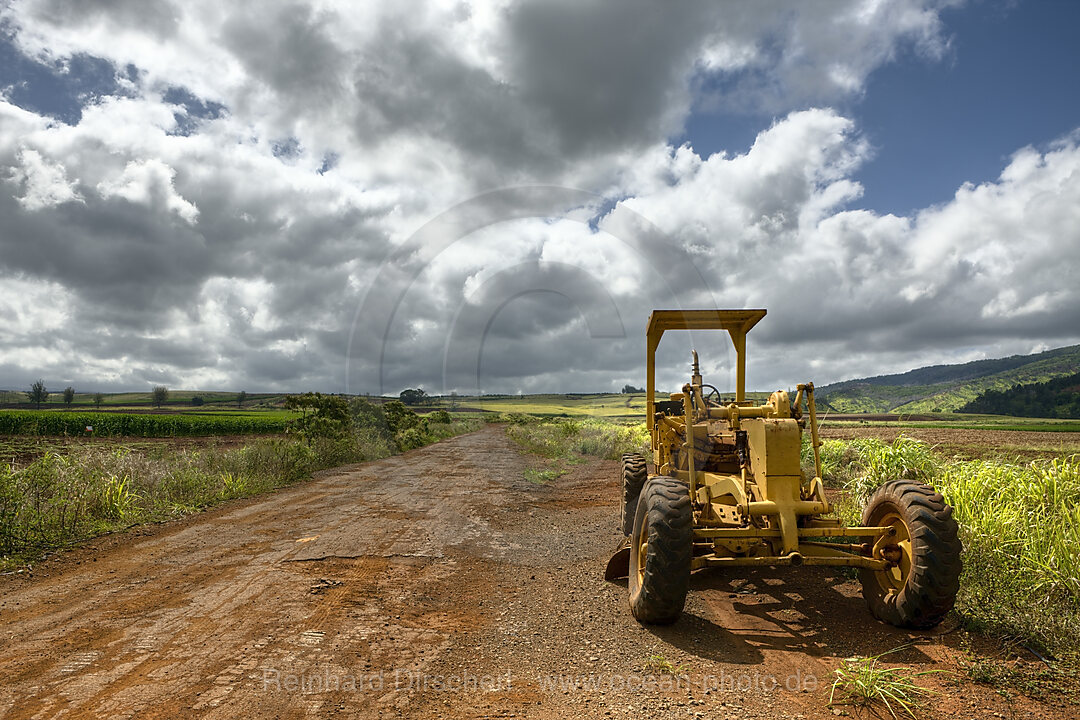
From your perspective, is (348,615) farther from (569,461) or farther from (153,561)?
(569,461)

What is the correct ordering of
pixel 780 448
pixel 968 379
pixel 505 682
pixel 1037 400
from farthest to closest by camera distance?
pixel 968 379 → pixel 1037 400 → pixel 780 448 → pixel 505 682

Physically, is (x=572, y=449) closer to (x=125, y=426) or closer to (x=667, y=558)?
(x=667, y=558)

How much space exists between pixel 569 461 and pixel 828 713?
18778mm

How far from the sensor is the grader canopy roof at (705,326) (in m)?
7.56

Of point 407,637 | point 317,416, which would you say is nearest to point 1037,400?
point 317,416

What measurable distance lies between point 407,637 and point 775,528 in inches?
137

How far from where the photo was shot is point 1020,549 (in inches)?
222

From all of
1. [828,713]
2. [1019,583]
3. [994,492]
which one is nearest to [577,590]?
[828,713]

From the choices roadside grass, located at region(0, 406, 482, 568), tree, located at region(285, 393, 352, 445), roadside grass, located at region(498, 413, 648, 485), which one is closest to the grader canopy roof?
roadside grass, located at region(0, 406, 482, 568)

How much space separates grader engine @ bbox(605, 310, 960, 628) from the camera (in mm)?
4652

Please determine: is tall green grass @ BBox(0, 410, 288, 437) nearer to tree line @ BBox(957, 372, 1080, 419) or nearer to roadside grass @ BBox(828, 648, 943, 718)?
roadside grass @ BBox(828, 648, 943, 718)

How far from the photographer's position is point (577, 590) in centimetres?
626

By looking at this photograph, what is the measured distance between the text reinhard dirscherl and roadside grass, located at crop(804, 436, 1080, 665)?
201cm

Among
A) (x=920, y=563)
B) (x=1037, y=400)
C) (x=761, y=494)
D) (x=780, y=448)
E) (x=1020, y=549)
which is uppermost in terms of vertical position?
(x=780, y=448)
